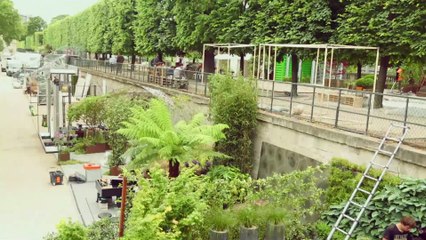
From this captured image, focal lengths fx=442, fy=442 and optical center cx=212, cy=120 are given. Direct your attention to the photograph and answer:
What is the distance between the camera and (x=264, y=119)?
13.4 meters

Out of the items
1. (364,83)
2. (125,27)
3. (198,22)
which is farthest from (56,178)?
(125,27)

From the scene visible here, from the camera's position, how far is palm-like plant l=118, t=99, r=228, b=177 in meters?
12.5

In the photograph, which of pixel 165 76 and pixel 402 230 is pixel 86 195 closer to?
pixel 402 230

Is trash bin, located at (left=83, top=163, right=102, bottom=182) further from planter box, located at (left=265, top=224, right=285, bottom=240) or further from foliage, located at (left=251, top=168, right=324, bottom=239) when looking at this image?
planter box, located at (left=265, top=224, right=285, bottom=240)

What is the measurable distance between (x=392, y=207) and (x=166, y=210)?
4.51m

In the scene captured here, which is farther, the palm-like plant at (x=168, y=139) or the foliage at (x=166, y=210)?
the palm-like plant at (x=168, y=139)

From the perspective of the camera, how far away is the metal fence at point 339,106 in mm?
10438

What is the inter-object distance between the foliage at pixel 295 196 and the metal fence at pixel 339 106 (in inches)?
72.6

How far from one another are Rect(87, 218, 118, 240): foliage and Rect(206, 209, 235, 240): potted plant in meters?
2.18

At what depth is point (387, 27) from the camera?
14844mm

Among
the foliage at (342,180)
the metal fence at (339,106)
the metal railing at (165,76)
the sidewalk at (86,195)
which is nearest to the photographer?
the foliage at (342,180)

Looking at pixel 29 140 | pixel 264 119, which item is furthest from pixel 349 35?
pixel 29 140

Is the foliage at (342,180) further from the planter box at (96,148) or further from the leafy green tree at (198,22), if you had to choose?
the leafy green tree at (198,22)

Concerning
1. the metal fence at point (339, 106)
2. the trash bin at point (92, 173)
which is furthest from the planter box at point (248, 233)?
the trash bin at point (92, 173)
